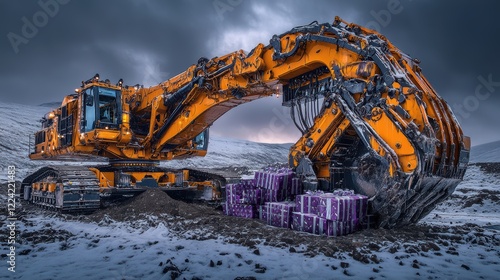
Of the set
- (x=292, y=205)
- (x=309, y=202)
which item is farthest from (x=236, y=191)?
(x=309, y=202)

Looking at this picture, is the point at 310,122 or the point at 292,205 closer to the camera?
the point at 292,205

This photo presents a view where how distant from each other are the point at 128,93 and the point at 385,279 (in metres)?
11.3

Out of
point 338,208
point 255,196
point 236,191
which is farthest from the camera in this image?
point 236,191

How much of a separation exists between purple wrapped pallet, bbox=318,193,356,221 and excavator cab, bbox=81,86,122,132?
8.17 metres

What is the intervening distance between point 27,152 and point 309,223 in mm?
38239

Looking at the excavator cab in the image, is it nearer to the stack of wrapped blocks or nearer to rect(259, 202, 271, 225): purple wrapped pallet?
the stack of wrapped blocks

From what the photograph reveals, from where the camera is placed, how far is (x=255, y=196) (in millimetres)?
9633

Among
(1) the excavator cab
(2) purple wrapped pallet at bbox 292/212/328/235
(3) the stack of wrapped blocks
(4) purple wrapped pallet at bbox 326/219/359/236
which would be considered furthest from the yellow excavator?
(2) purple wrapped pallet at bbox 292/212/328/235

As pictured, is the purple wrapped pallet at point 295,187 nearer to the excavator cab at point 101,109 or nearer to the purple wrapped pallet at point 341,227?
the purple wrapped pallet at point 341,227

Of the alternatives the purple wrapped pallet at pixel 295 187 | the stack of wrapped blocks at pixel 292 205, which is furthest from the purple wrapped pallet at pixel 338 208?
the purple wrapped pallet at pixel 295 187

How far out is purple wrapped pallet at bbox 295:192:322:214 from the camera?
7.75 metres

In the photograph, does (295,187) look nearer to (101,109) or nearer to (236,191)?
(236,191)

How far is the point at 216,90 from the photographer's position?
11.0m

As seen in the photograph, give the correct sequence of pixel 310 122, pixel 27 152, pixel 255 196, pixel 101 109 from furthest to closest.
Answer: pixel 27 152 → pixel 101 109 → pixel 255 196 → pixel 310 122
